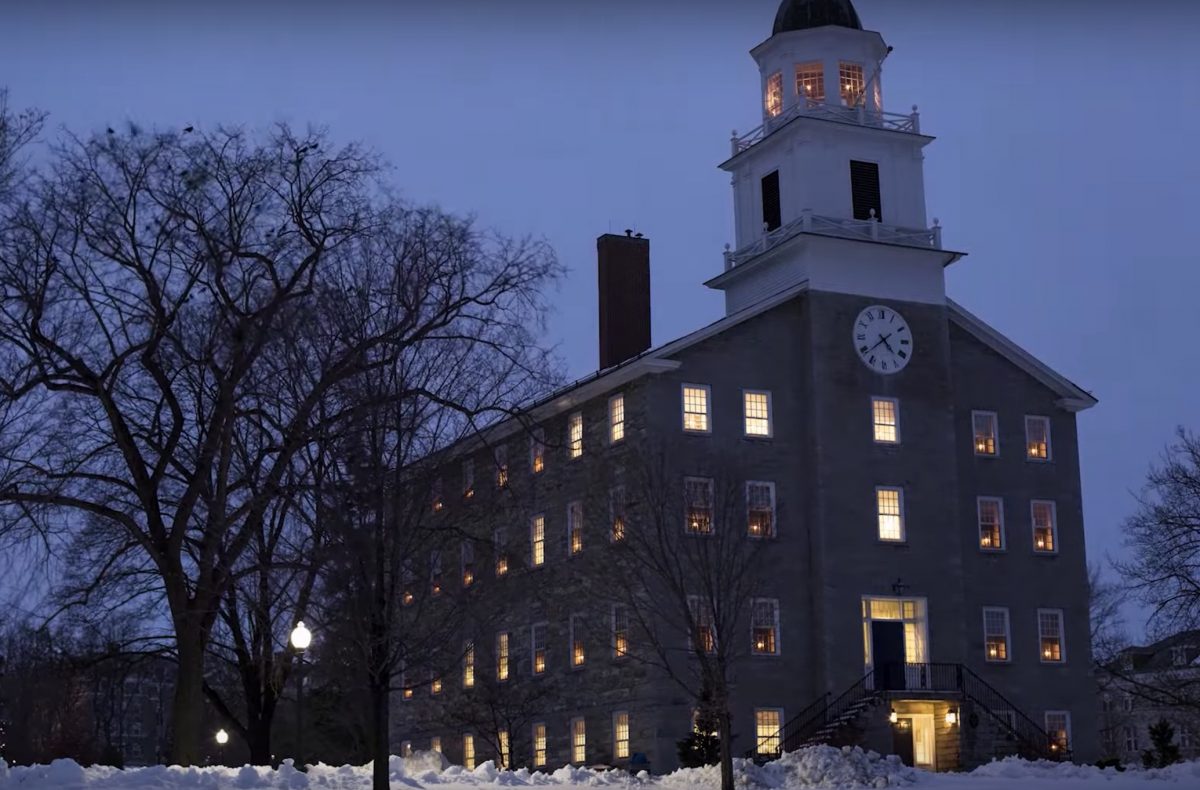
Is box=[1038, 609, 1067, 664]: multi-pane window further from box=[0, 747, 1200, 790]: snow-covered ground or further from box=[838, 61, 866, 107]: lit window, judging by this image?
box=[838, 61, 866, 107]: lit window

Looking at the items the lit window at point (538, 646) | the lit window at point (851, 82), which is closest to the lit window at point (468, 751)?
the lit window at point (538, 646)

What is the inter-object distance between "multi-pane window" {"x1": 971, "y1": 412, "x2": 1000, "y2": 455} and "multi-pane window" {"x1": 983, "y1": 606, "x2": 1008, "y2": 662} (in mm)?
4720

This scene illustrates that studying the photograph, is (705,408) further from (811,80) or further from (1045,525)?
(1045,525)

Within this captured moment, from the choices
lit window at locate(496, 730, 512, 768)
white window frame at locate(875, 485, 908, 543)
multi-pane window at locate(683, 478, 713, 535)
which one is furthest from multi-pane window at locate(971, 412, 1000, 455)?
lit window at locate(496, 730, 512, 768)

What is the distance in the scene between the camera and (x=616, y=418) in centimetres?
4484

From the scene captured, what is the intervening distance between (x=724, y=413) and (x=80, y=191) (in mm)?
21096

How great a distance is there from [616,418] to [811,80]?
12614 mm

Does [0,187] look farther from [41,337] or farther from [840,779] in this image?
[840,779]

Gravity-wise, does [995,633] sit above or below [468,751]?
above

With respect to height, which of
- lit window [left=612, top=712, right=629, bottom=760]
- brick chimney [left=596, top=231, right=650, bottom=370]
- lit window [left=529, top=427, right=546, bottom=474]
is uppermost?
brick chimney [left=596, top=231, right=650, bottom=370]

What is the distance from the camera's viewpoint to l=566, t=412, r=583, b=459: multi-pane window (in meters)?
46.7

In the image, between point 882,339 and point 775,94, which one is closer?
point 882,339

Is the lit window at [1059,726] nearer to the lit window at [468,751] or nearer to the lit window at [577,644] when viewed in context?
the lit window at [577,644]

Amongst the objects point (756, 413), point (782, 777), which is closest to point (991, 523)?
point (756, 413)
